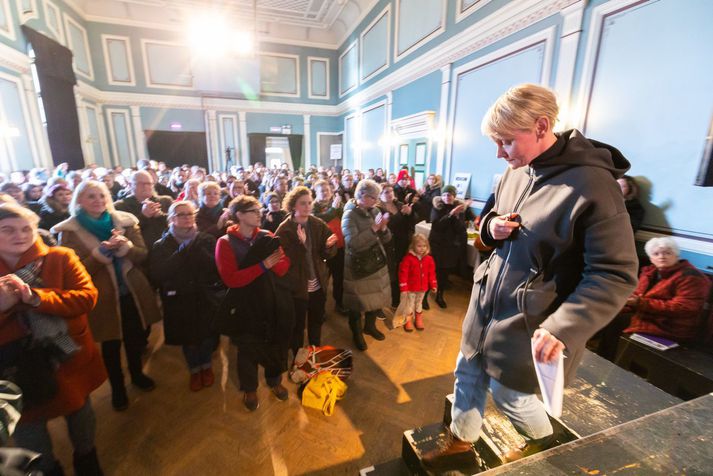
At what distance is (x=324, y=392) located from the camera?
2.38 m

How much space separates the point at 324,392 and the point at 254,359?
0.59 metres

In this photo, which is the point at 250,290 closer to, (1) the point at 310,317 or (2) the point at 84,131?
(1) the point at 310,317

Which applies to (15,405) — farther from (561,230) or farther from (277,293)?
(561,230)

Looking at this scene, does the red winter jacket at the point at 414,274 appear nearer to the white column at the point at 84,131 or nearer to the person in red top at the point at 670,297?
the person in red top at the point at 670,297

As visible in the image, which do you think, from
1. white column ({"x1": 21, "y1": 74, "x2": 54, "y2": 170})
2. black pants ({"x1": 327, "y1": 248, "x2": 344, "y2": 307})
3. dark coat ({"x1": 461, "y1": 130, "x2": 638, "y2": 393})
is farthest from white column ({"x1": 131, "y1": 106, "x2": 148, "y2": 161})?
dark coat ({"x1": 461, "y1": 130, "x2": 638, "y2": 393})

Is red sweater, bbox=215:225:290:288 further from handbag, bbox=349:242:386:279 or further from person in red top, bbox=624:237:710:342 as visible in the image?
person in red top, bbox=624:237:710:342

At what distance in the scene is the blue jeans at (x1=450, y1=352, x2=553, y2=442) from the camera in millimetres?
1215

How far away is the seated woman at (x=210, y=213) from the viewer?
3018 mm

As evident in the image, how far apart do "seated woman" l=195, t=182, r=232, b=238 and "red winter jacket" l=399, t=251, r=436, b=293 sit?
1923mm

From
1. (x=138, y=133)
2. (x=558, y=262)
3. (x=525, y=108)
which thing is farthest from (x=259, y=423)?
(x=138, y=133)

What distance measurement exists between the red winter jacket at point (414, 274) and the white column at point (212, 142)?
1217cm

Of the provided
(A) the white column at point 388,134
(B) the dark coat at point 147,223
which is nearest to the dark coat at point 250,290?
(B) the dark coat at point 147,223

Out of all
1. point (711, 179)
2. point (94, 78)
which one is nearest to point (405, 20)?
point (711, 179)

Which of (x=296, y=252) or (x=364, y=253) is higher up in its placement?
(x=296, y=252)
